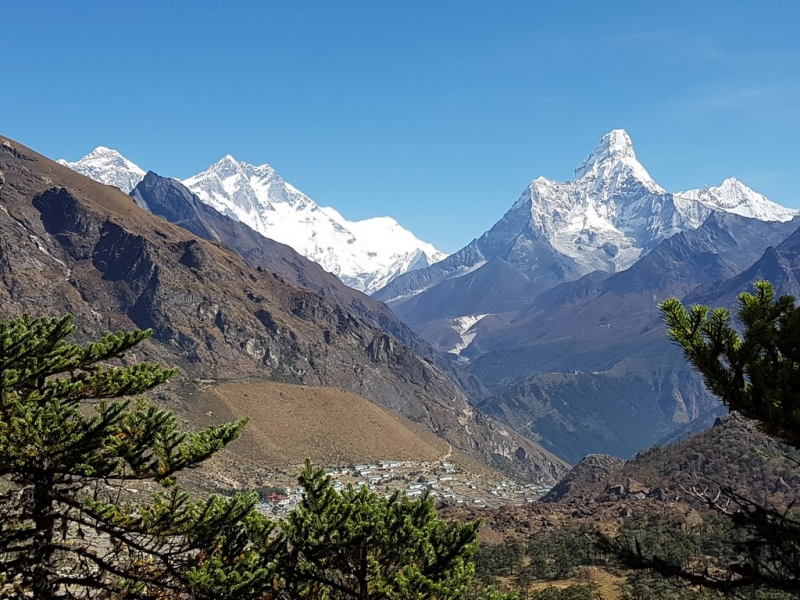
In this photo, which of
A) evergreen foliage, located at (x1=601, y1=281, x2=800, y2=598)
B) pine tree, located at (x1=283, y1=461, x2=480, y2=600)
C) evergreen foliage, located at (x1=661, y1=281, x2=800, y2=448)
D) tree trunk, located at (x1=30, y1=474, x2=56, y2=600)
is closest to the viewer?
evergreen foliage, located at (x1=601, y1=281, x2=800, y2=598)

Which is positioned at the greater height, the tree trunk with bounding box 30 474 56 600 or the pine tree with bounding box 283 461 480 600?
the tree trunk with bounding box 30 474 56 600

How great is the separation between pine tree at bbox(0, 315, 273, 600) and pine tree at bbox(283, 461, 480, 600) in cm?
149

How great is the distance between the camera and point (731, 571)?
10.1 m

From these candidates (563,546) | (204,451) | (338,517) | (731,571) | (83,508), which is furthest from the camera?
(563,546)

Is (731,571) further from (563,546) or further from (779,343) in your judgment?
(563,546)

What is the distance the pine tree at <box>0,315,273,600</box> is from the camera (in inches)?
514

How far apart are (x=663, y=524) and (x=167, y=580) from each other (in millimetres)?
110088

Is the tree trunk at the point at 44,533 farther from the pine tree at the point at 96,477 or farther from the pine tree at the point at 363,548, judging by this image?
the pine tree at the point at 363,548

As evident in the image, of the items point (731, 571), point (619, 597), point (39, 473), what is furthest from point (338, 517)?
point (619, 597)

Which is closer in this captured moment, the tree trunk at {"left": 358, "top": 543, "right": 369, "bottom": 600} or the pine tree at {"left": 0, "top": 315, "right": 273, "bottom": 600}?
the pine tree at {"left": 0, "top": 315, "right": 273, "bottom": 600}

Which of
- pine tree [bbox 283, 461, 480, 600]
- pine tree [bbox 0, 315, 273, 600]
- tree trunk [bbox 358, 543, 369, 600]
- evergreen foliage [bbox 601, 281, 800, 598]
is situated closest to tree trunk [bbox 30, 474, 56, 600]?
pine tree [bbox 0, 315, 273, 600]

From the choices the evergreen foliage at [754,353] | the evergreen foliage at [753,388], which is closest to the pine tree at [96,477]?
the evergreen foliage at [753,388]

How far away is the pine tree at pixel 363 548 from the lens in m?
17.1

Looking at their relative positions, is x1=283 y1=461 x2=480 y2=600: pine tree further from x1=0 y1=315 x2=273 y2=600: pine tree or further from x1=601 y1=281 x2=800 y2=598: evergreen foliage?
x1=601 y1=281 x2=800 y2=598: evergreen foliage
